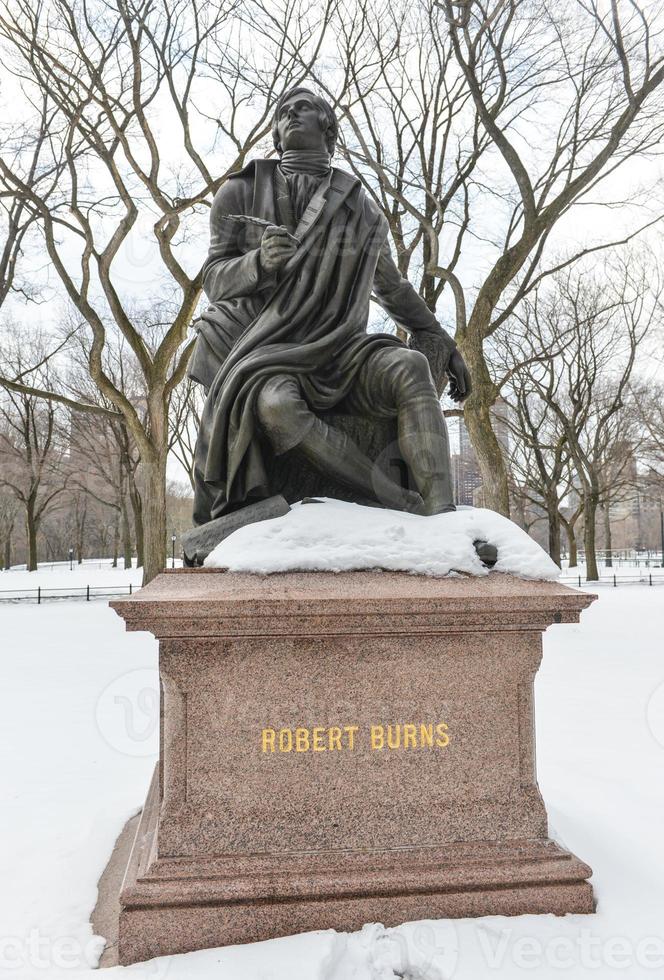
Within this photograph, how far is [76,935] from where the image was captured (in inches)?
93.3

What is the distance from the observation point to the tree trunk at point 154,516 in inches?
484

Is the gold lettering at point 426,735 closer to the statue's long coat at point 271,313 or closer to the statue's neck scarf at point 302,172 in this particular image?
the statue's long coat at point 271,313

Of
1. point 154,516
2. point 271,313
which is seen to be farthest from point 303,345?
point 154,516

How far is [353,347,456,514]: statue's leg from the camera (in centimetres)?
313

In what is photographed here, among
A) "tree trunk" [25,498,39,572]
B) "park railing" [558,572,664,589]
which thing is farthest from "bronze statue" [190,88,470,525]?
"tree trunk" [25,498,39,572]

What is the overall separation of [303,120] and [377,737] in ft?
10.9

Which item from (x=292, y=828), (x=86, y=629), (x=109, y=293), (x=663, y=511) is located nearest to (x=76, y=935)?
(x=292, y=828)

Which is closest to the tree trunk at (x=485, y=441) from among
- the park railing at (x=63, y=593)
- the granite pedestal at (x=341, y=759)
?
the granite pedestal at (x=341, y=759)

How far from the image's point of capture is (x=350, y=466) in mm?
3188

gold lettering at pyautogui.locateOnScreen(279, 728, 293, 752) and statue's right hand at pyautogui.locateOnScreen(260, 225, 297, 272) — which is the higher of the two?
statue's right hand at pyautogui.locateOnScreen(260, 225, 297, 272)

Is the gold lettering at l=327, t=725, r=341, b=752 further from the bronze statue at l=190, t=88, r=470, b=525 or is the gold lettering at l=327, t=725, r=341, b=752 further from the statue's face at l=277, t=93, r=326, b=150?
the statue's face at l=277, t=93, r=326, b=150

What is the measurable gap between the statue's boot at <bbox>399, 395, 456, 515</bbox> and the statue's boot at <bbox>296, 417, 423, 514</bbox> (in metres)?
0.12

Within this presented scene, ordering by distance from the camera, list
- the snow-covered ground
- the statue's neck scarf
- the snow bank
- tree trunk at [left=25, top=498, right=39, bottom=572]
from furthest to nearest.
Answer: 1. tree trunk at [left=25, top=498, right=39, bottom=572]
2. the statue's neck scarf
3. the snow bank
4. the snow-covered ground

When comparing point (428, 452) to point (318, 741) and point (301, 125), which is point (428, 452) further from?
point (301, 125)
